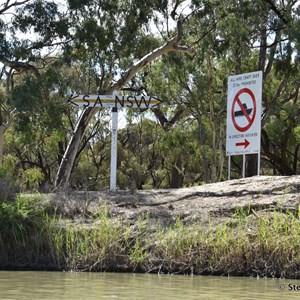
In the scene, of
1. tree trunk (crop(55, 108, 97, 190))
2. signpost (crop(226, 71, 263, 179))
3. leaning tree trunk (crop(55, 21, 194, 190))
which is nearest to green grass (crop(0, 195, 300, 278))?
signpost (crop(226, 71, 263, 179))

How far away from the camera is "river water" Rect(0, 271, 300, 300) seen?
909 cm

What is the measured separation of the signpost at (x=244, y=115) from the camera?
17609 millimetres

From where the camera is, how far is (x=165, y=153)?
128ft

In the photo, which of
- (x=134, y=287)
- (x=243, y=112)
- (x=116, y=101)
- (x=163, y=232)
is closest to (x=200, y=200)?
(x=163, y=232)

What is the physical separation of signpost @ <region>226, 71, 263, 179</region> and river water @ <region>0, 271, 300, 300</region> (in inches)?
245

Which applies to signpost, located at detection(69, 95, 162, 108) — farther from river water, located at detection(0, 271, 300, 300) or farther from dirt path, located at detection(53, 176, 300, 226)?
river water, located at detection(0, 271, 300, 300)

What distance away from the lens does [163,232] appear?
13.3 metres

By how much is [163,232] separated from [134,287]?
3.22m

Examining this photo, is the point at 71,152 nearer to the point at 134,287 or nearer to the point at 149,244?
the point at 149,244

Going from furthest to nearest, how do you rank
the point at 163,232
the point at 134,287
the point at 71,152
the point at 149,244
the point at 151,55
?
the point at 151,55, the point at 71,152, the point at 163,232, the point at 149,244, the point at 134,287

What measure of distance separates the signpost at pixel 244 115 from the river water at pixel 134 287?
622cm

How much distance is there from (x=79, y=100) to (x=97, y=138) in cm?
2468

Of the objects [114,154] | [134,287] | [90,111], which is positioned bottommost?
[134,287]

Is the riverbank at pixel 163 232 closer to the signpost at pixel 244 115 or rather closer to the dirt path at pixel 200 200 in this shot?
the dirt path at pixel 200 200
